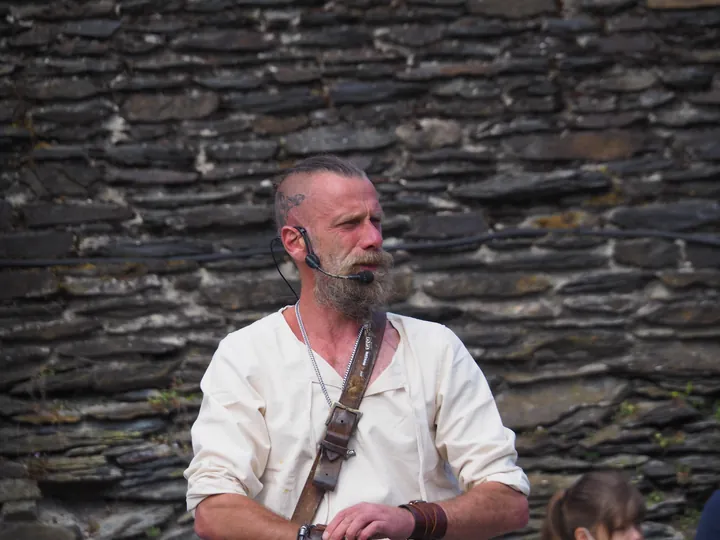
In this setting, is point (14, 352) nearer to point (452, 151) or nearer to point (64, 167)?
point (64, 167)

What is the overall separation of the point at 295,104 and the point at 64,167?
102 centimetres

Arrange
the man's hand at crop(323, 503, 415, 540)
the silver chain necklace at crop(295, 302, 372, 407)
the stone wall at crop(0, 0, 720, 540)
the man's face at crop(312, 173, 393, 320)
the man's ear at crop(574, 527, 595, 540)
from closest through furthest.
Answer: the man's hand at crop(323, 503, 415, 540), the silver chain necklace at crop(295, 302, 372, 407), the man's face at crop(312, 173, 393, 320), the man's ear at crop(574, 527, 595, 540), the stone wall at crop(0, 0, 720, 540)

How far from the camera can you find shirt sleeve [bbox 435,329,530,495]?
227 centimetres

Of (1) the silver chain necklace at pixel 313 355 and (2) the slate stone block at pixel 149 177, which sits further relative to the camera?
(2) the slate stone block at pixel 149 177

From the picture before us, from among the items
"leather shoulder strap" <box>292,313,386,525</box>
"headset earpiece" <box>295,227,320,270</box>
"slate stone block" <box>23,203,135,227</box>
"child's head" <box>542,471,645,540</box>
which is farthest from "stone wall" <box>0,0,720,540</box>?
"leather shoulder strap" <box>292,313,386,525</box>

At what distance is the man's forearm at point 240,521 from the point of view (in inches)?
83.4

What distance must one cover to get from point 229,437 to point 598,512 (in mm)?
1321

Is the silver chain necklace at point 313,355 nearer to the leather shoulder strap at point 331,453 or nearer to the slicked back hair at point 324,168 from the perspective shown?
the leather shoulder strap at point 331,453

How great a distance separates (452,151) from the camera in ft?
13.4

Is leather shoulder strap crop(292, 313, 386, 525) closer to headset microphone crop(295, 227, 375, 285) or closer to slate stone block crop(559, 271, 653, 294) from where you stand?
headset microphone crop(295, 227, 375, 285)

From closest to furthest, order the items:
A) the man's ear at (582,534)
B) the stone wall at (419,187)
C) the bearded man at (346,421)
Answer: the bearded man at (346,421)
the man's ear at (582,534)
the stone wall at (419,187)

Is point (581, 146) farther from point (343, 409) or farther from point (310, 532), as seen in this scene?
point (310, 532)

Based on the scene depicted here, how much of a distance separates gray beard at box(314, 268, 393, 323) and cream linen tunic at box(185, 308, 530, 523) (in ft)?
0.44

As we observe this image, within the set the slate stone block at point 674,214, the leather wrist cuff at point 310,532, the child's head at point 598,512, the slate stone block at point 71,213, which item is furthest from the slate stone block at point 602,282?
the leather wrist cuff at point 310,532
